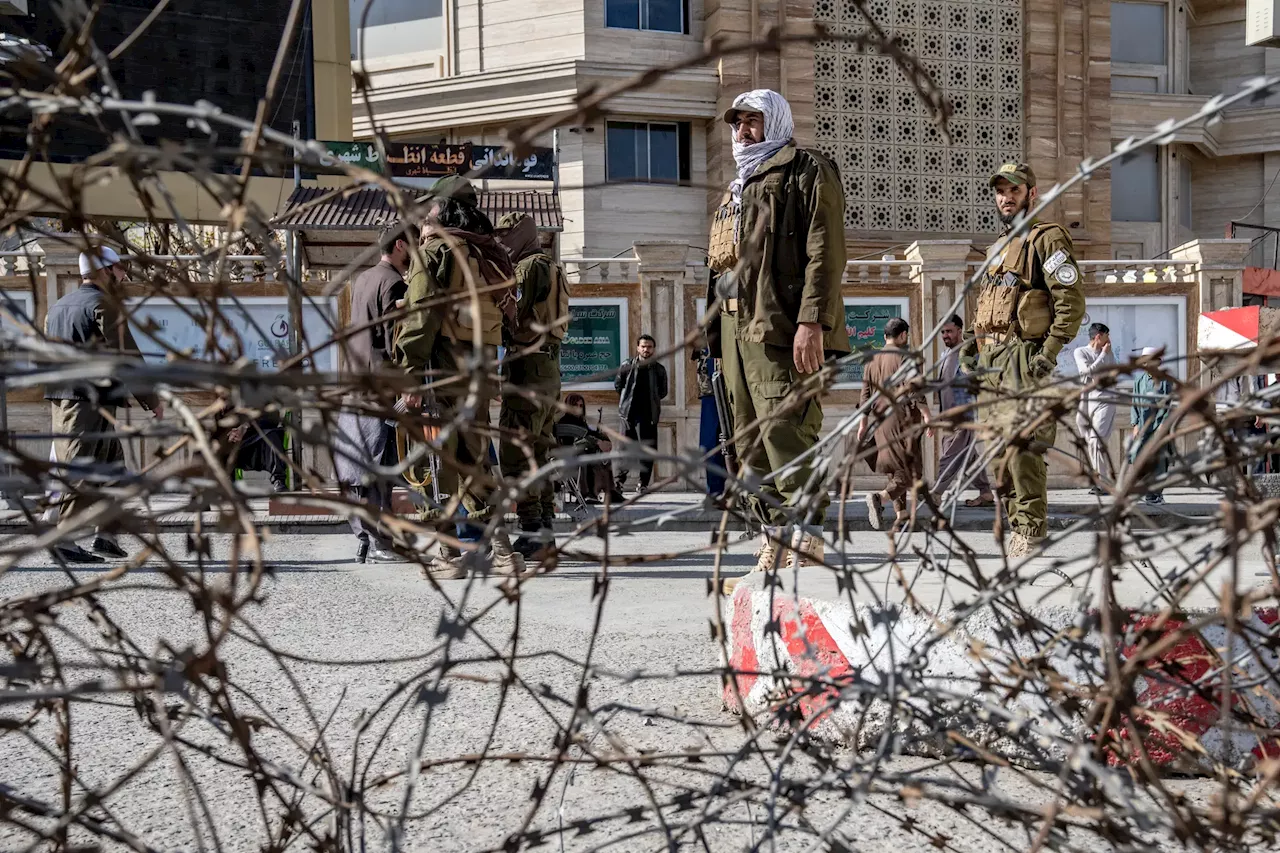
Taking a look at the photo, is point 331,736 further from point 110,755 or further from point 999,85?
point 999,85

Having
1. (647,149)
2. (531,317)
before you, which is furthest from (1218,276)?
(531,317)

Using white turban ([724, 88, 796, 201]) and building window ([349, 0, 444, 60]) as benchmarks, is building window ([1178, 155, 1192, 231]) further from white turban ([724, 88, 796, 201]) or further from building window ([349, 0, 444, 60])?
white turban ([724, 88, 796, 201])

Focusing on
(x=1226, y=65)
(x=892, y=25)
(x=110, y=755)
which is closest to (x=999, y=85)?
(x=892, y=25)

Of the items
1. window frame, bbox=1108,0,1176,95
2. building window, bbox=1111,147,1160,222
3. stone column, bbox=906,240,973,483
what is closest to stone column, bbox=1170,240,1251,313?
stone column, bbox=906,240,973,483

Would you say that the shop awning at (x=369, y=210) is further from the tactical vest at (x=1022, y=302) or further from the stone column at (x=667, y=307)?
the tactical vest at (x=1022, y=302)

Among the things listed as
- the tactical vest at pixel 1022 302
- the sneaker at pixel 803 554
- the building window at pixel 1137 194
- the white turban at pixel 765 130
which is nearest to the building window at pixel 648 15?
the building window at pixel 1137 194

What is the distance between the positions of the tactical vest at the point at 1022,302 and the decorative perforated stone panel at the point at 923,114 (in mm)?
16897

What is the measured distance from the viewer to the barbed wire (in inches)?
51.9

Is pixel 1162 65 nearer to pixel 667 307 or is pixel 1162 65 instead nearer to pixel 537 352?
pixel 667 307

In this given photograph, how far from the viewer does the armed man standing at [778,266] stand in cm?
465

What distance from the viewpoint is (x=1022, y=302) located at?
580 centimetres

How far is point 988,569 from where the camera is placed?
3.70m

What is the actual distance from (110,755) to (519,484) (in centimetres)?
207

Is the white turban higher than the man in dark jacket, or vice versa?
the white turban
